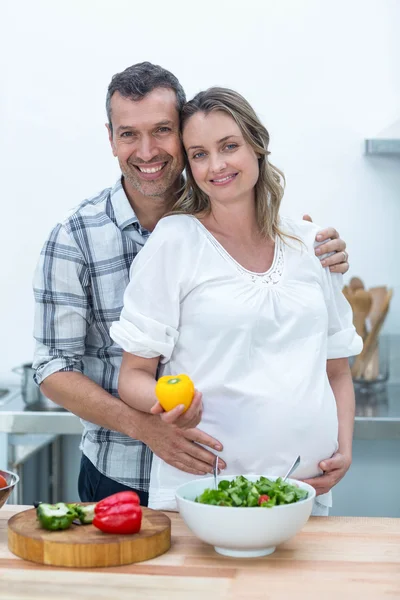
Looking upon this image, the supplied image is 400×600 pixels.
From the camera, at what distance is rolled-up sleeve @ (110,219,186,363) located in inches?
63.2

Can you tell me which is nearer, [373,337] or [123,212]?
[123,212]

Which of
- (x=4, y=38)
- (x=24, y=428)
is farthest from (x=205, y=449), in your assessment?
(x=4, y=38)

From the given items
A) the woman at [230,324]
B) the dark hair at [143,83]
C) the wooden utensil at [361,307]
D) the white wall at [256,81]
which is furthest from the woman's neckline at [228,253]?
the white wall at [256,81]

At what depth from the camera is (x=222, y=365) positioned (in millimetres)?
1610

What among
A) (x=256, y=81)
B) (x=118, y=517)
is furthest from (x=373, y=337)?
(x=118, y=517)

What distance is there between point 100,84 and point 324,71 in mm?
810

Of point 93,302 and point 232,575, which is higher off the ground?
point 93,302

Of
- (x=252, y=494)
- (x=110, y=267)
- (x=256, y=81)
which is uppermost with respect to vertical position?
(x=256, y=81)

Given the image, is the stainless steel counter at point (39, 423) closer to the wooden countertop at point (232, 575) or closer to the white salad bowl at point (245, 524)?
the wooden countertop at point (232, 575)

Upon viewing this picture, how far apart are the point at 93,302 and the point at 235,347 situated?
410mm

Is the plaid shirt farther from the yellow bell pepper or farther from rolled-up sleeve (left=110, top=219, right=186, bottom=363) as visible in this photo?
the yellow bell pepper

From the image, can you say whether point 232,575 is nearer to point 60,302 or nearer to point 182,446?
point 182,446

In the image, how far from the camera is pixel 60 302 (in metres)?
1.83

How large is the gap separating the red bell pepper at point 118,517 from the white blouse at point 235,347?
0.29m
